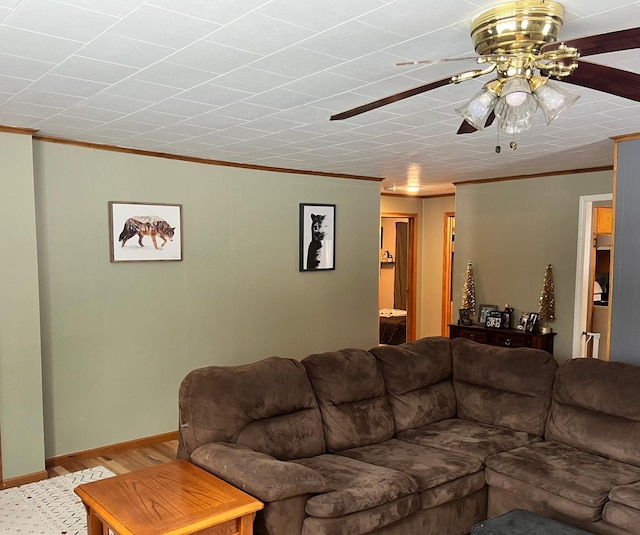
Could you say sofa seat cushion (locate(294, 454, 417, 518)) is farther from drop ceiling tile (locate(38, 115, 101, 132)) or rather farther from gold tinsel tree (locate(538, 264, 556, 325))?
gold tinsel tree (locate(538, 264, 556, 325))

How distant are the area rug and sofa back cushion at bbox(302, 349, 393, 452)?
5.13ft

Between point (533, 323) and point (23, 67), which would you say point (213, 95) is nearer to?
point (23, 67)

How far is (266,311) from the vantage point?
5.48 meters

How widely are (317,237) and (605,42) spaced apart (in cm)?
440

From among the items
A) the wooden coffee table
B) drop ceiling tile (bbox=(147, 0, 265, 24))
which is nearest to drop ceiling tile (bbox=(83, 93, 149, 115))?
drop ceiling tile (bbox=(147, 0, 265, 24))

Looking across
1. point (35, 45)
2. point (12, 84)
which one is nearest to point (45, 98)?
point (12, 84)

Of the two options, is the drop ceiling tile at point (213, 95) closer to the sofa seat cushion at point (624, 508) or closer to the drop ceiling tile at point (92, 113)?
the drop ceiling tile at point (92, 113)

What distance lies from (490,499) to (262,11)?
288cm

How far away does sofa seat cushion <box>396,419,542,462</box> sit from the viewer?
11.4 feet

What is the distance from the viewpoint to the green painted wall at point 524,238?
19.1ft

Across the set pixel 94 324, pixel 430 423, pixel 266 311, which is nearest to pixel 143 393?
pixel 94 324

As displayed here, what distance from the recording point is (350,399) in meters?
3.60

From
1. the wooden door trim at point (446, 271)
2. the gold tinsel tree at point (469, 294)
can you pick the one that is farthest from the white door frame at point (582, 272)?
the wooden door trim at point (446, 271)

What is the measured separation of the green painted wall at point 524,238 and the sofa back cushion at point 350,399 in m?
3.02
